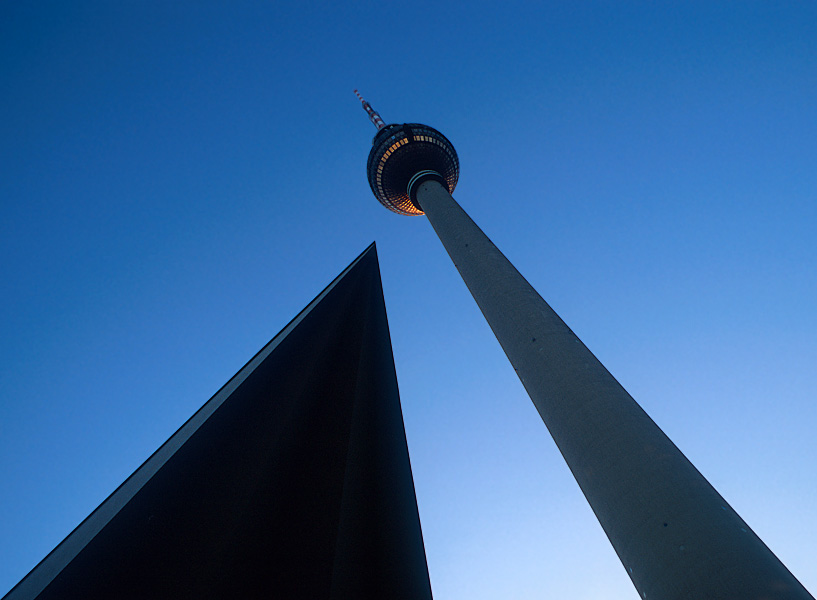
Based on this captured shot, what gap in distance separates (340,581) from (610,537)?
34.4 feet

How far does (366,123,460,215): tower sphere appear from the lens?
3406 centimetres

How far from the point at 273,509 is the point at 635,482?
9.51m

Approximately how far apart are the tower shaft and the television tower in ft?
0.06

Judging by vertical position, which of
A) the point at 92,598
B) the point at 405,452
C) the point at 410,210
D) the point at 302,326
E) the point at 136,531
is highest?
the point at 410,210

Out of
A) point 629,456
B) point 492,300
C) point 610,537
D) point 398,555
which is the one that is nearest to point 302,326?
point 398,555

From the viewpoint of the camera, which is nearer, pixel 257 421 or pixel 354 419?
pixel 257 421

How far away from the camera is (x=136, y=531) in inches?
80.0

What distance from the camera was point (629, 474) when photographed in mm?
9680

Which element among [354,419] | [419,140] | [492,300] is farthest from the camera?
[419,140]

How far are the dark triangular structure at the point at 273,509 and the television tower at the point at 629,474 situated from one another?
7402mm

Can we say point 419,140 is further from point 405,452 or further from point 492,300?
point 405,452

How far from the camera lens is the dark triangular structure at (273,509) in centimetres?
192

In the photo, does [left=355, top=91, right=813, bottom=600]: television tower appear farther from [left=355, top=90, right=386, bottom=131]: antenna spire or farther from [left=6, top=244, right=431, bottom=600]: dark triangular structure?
[left=355, top=90, right=386, bottom=131]: antenna spire

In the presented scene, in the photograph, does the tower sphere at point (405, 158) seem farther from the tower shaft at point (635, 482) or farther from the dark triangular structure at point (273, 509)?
the dark triangular structure at point (273, 509)
